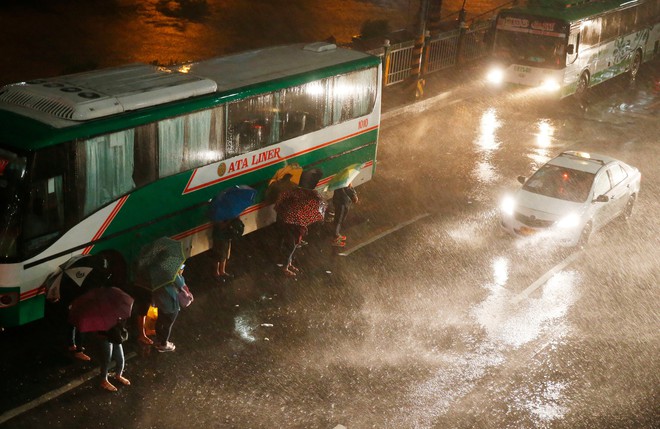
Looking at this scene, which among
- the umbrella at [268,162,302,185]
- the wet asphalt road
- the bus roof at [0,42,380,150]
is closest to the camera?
the wet asphalt road

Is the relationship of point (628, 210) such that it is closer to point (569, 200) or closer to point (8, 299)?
point (569, 200)

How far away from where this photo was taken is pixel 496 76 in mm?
24484

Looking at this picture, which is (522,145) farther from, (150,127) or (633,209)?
(150,127)

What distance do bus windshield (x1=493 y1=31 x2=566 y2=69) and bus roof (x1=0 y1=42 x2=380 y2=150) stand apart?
10.7m

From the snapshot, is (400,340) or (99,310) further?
(400,340)

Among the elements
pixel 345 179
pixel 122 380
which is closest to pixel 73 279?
pixel 122 380

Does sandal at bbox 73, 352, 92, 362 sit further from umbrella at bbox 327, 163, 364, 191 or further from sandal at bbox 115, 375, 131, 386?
umbrella at bbox 327, 163, 364, 191

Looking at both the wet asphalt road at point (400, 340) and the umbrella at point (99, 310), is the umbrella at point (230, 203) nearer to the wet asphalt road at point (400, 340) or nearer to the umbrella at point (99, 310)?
the wet asphalt road at point (400, 340)

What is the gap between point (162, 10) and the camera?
33.0m

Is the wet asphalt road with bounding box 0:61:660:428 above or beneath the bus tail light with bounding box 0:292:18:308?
beneath

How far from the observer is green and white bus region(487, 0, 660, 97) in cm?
2333

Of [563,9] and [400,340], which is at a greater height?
[563,9]

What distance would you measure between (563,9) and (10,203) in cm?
1868

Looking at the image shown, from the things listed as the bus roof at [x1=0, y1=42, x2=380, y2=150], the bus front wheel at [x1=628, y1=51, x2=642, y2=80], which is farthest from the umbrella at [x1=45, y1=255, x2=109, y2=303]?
the bus front wheel at [x1=628, y1=51, x2=642, y2=80]
